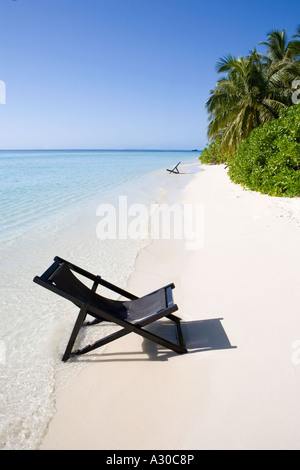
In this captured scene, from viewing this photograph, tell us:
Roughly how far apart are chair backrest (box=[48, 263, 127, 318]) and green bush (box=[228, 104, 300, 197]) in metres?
8.99

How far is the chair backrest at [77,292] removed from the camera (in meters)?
3.07

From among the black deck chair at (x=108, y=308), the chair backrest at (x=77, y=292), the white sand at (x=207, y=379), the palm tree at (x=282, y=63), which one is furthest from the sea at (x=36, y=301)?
the palm tree at (x=282, y=63)

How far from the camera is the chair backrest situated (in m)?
3.07

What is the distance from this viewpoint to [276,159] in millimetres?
11109

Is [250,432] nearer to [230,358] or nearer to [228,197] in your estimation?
[230,358]

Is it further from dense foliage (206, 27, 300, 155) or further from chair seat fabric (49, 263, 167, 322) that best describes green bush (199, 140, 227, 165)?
chair seat fabric (49, 263, 167, 322)

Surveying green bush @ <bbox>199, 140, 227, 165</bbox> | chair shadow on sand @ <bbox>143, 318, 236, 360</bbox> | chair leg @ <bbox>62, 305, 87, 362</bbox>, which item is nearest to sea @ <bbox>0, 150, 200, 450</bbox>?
chair leg @ <bbox>62, 305, 87, 362</bbox>

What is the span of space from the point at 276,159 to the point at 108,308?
10.1 metres

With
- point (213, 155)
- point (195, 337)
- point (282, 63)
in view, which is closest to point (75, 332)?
point (195, 337)

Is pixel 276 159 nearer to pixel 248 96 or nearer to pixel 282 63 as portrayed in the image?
pixel 248 96

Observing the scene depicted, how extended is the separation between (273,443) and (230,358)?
954mm
